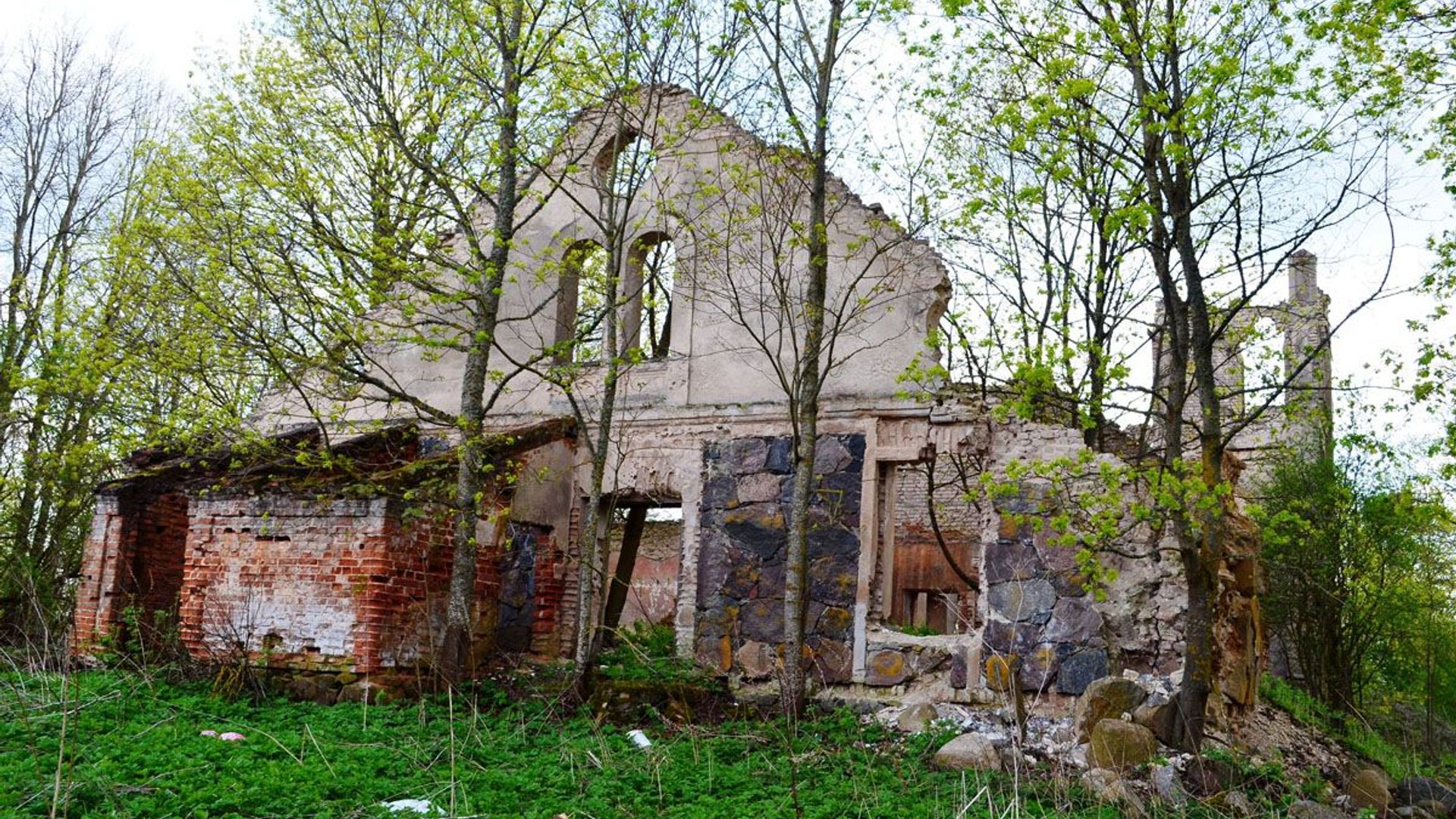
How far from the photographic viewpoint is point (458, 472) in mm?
11836

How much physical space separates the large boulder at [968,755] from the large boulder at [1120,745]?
0.75 meters

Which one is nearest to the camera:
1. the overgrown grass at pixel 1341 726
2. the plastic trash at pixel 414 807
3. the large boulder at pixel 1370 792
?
the plastic trash at pixel 414 807

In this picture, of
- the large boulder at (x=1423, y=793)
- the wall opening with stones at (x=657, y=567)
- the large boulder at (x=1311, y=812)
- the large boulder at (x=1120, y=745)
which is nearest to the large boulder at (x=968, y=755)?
the large boulder at (x=1120, y=745)

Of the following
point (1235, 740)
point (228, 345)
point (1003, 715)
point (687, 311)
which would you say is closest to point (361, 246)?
point (228, 345)

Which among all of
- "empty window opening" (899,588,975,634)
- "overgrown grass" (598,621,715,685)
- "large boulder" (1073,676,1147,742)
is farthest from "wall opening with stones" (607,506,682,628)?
"large boulder" (1073,676,1147,742)

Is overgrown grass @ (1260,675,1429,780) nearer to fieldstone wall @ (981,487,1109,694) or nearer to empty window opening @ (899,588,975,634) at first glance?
fieldstone wall @ (981,487,1109,694)

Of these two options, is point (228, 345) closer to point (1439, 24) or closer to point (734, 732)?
point (734, 732)

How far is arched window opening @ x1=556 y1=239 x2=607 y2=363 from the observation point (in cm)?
1232

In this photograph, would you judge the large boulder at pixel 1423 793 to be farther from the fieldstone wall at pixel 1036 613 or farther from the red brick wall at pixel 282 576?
the red brick wall at pixel 282 576

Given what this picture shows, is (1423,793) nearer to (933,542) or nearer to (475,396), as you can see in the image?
(475,396)

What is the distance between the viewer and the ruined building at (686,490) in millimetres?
11117

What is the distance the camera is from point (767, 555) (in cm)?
1245

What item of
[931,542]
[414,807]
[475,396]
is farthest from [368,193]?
[931,542]

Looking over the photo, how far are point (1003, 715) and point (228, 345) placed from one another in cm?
793
